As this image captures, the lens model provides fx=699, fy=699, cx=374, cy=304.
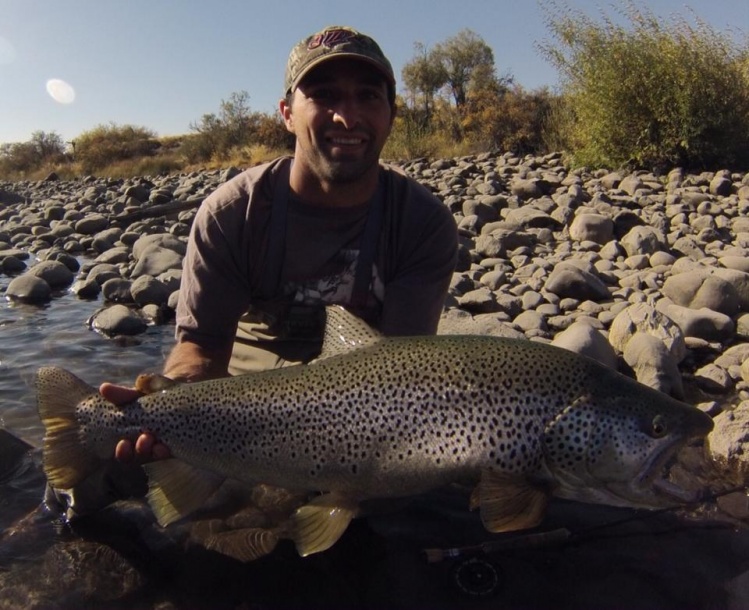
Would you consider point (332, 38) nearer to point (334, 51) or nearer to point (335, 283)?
point (334, 51)

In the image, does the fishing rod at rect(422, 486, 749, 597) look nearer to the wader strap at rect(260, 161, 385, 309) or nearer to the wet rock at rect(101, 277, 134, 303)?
the wader strap at rect(260, 161, 385, 309)

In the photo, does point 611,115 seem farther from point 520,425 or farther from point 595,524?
point 520,425

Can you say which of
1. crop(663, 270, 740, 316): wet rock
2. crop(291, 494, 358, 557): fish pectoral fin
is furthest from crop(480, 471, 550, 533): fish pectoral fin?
crop(663, 270, 740, 316): wet rock

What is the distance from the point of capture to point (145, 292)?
805cm

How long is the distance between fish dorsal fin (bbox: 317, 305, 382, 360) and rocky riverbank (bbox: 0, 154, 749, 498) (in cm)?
216

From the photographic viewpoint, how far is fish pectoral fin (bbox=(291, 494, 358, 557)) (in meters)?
Result: 2.64

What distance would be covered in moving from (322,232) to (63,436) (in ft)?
5.07

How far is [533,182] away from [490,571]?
355 inches

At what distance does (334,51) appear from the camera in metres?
3.41

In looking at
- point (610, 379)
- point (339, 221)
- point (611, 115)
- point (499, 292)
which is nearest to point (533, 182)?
point (611, 115)

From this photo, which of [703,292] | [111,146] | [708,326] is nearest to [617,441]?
[708,326]

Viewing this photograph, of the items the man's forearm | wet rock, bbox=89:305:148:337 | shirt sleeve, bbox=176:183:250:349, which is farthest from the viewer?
wet rock, bbox=89:305:148:337

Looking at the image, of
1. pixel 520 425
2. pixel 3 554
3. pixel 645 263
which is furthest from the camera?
pixel 645 263

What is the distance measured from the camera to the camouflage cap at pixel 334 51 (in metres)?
3.42
